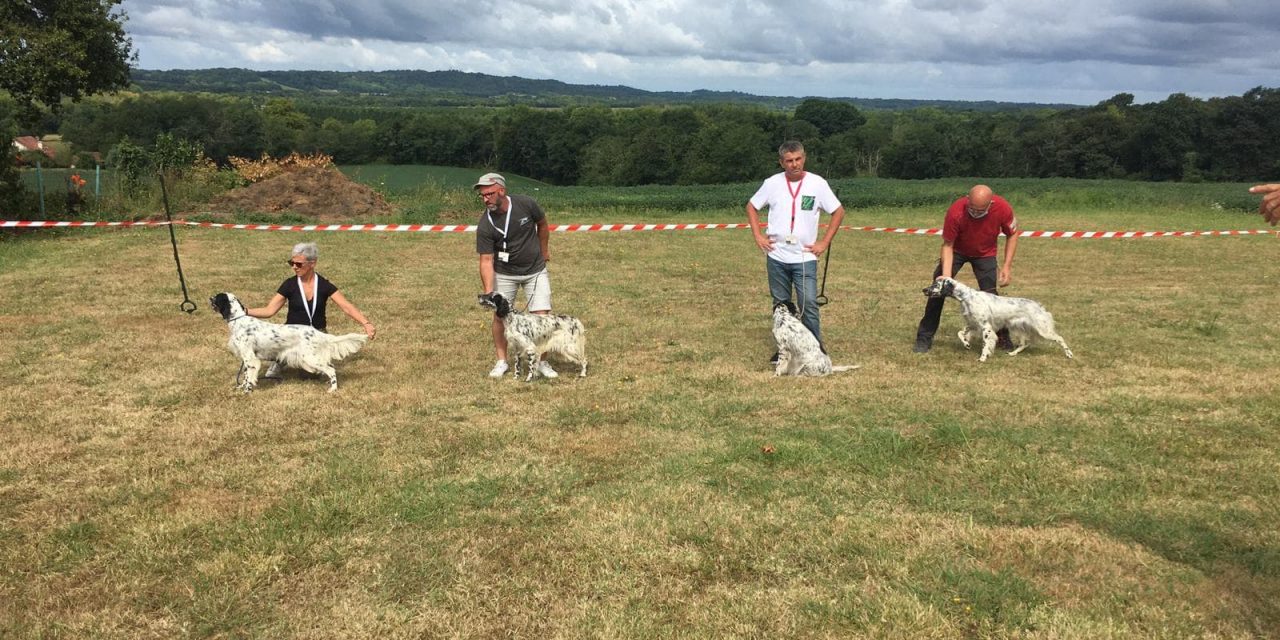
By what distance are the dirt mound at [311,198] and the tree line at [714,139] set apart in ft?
61.5

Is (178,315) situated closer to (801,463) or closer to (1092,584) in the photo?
(801,463)

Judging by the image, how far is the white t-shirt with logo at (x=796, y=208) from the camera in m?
7.68

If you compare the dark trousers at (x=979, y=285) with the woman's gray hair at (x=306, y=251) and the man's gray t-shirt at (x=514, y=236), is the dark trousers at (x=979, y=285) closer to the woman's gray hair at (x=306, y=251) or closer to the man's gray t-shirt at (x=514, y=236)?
the man's gray t-shirt at (x=514, y=236)

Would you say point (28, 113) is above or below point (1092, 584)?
above

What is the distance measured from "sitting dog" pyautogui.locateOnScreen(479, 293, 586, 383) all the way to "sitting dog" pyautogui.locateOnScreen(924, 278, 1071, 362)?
12.2 feet

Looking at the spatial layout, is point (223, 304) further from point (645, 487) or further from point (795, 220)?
point (795, 220)

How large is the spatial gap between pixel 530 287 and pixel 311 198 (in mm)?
17394

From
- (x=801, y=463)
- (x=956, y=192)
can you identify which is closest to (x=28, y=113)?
(x=801, y=463)

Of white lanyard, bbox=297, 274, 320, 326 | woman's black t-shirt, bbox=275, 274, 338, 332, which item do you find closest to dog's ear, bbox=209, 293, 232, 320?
woman's black t-shirt, bbox=275, 274, 338, 332

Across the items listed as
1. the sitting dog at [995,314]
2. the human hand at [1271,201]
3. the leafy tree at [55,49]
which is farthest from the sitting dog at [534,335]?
the leafy tree at [55,49]

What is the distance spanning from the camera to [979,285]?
8961 mm

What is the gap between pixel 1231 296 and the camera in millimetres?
12461

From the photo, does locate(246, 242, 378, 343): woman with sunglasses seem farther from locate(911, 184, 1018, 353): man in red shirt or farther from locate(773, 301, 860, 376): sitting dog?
locate(911, 184, 1018, 353): man in red shirt

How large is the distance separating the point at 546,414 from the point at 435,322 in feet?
13.9
